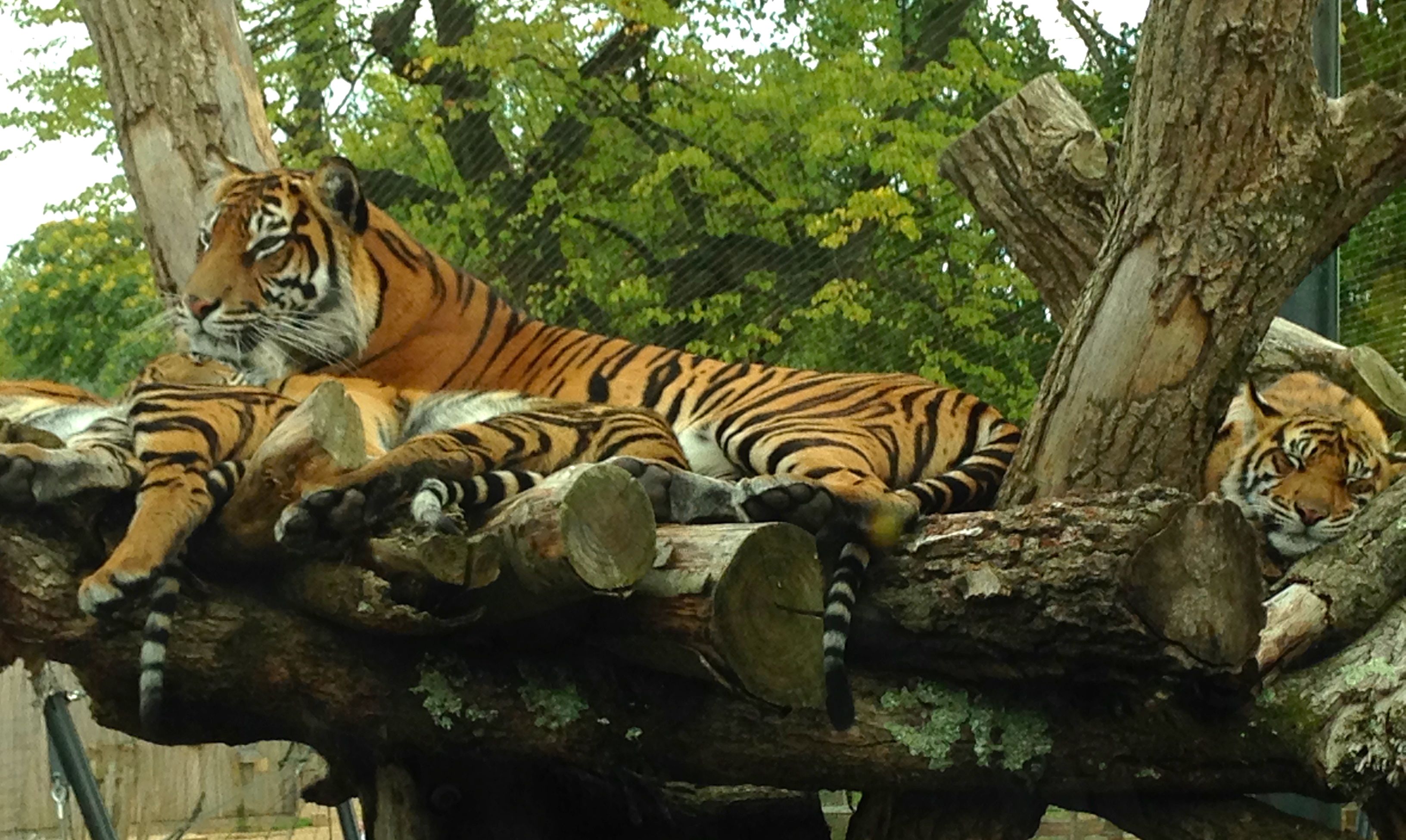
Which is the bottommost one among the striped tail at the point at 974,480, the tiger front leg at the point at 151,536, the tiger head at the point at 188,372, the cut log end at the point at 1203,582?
the cut log end at the point at 1203,582

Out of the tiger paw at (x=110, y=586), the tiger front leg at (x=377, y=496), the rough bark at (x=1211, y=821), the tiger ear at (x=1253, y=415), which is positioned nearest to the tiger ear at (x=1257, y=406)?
the tiger ear at (x=1253, y=415)

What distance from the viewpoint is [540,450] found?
92.5 inches

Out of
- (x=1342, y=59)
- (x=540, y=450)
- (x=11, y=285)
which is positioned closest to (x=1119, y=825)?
(x=540, y=450)

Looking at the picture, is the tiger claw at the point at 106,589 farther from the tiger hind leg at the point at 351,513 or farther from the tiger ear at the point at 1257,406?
the tiger ear at the point at 1257,406

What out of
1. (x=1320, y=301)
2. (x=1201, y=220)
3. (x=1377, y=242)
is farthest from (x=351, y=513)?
(x=1377, y=242)

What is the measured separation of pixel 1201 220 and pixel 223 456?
159 centimetres

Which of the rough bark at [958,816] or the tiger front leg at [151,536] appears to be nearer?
the tiger front leg at [151,536]

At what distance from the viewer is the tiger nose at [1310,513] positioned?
8.89 ft

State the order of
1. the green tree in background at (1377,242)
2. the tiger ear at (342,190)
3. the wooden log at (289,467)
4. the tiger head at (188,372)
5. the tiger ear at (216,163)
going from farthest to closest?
the green tree in background at (1377,242) → the tiger ear at (216,163) → the tiger ear at (342,190) → the tiger head at (188,372) → the wooden log at (289,467)

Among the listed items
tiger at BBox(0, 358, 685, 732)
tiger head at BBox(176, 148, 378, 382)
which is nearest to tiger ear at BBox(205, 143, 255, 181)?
tiger head at BBox(176, 148, 378, 382)

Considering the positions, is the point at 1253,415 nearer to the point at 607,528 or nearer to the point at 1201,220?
the point at 1201,220

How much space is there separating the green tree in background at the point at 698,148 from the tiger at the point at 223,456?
328cm

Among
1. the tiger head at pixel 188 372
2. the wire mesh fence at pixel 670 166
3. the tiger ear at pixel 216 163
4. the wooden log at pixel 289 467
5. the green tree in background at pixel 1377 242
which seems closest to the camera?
the wooden log at pixel 289 467

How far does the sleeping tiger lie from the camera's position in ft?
8.84
